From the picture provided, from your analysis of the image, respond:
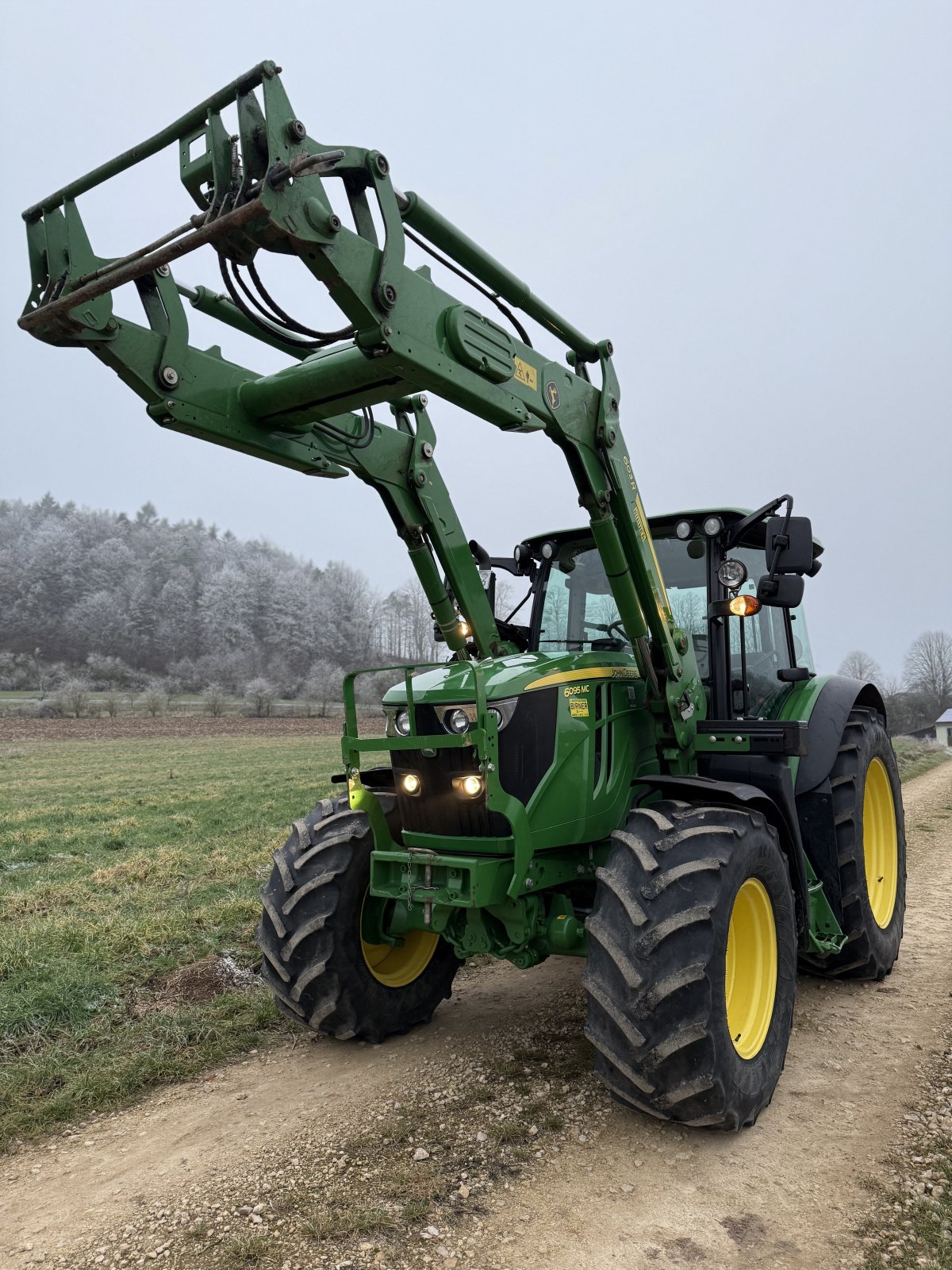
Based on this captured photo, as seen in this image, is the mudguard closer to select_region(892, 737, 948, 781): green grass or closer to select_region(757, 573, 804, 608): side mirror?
select_region(757, 573, 804, 608): side mirror

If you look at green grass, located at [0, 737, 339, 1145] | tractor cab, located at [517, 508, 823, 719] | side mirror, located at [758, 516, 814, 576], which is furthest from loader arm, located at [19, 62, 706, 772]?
green grass, located at [0, 737, 339, 1145]

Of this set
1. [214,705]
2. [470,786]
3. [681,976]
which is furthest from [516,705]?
[214,705]

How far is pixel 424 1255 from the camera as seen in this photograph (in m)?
2.95

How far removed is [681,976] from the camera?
11.5 feet

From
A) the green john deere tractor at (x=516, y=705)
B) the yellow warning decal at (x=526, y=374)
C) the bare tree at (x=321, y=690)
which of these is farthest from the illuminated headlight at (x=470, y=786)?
the bare tree at (x=321, y=690)

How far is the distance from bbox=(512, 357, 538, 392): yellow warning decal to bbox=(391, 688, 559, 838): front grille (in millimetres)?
1409

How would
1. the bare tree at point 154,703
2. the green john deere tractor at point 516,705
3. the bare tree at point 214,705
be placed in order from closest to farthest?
the green john deere tractor at point 516,705 < the bare tree at point 154,703 < the bare tree at point 214,705

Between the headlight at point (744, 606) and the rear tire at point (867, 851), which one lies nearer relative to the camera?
the headlight at point (744, 606)

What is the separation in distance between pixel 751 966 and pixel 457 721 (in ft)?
5.98

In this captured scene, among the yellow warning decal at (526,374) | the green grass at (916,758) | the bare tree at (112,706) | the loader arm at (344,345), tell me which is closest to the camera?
the loader arm at (344,345)

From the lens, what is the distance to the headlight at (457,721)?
4098 millimetres

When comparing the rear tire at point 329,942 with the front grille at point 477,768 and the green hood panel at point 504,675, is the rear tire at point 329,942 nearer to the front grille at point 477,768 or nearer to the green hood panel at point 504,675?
the front grille at point 477,768

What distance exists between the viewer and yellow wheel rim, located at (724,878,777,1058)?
4008mm

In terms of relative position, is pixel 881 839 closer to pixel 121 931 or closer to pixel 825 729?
pixel 825 729
